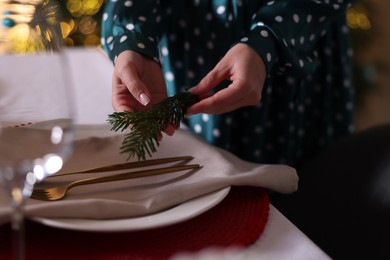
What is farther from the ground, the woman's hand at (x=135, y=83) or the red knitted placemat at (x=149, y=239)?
the woman's hand at (x=135, y=83)

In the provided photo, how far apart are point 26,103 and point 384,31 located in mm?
2226

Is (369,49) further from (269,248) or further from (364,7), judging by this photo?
(269,248)

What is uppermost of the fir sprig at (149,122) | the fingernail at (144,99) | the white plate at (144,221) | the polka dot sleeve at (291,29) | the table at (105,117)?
the polka dot sleeve at (291,29)

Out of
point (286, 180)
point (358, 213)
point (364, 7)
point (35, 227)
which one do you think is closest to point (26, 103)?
point (35, 227)

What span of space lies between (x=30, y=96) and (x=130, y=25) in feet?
1.67

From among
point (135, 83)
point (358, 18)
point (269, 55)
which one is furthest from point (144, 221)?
point (358, 18)

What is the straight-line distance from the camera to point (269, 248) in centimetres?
48

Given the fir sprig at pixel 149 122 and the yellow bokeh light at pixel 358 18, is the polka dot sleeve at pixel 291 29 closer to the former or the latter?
the fir sprig at pixel 149 122

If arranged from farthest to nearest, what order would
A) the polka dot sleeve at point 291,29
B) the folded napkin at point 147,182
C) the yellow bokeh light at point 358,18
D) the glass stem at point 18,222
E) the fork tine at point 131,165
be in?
the yellow bokeh light at point 358,18 < the polka dot sleeve at point 291,29 < the fork tine at point 131,165 < the folded napkin at point 147,182 < the glass stem at point 18,222

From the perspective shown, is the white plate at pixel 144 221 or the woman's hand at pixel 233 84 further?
the woman's hand at pixel 233 84

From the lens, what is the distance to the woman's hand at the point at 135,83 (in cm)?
66

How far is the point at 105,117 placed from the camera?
83 cm

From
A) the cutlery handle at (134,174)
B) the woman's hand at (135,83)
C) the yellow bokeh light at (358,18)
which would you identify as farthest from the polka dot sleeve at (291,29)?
the yellow bokeh light at (358,18)

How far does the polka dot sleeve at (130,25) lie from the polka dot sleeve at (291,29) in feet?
0.50
